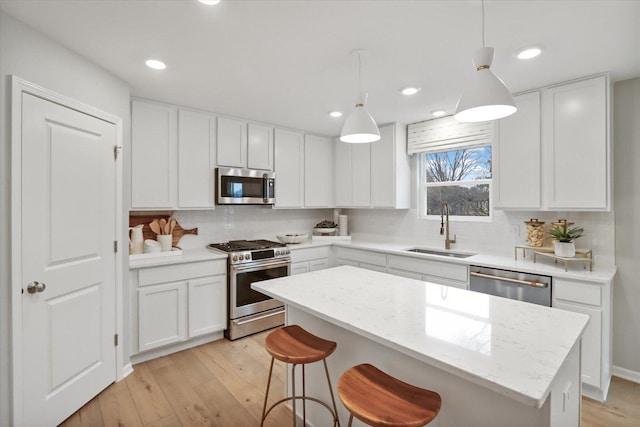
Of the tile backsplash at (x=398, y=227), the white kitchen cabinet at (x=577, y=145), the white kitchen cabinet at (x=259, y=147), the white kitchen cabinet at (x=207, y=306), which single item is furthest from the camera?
the white kitchen cabinet at (x=259, y=147)

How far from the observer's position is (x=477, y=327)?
4.41 ft

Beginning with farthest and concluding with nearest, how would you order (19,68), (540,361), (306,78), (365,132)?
(306,78)
(365,132)
(19,68)
(540,361)

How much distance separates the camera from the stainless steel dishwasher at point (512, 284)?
8.29 feet

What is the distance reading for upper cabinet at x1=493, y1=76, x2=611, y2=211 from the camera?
245 cm

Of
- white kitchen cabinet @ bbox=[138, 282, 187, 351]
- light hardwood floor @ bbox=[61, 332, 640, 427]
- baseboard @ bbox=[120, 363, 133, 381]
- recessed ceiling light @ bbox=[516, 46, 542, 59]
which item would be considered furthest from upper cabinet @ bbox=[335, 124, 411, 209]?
baseboard @ bbox=[120, 363, 133, 381]

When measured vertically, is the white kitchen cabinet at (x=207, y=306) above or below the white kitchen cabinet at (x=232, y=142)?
below

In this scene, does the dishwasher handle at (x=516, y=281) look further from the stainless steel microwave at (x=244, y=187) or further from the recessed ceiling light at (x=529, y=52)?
the stainless steel microwave at (x=244, y=187)

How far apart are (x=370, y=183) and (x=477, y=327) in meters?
3.05

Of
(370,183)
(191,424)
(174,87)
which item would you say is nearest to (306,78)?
(174,87)

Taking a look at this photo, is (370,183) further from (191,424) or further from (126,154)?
(191,424)

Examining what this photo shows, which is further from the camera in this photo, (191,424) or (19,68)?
(191,424)

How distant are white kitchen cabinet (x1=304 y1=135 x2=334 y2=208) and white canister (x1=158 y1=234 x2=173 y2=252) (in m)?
1.85

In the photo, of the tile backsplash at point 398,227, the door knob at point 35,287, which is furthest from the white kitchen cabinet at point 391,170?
the door knob at point 35,287

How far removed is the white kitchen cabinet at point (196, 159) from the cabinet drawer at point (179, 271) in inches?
26.1
